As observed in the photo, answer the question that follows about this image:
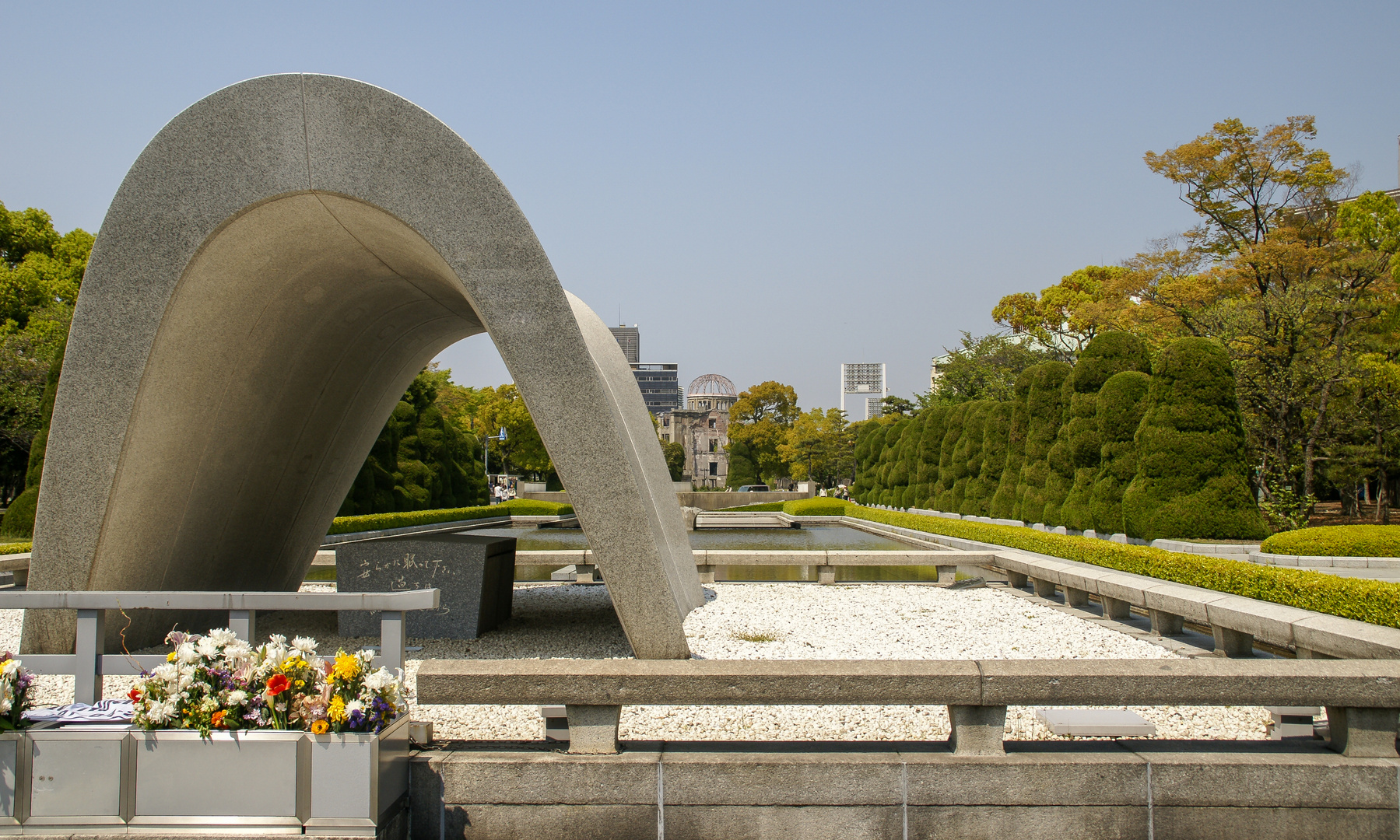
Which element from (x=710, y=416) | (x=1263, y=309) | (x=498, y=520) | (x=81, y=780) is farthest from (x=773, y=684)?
(x=710, y=416)

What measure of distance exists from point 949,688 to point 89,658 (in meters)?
4.48

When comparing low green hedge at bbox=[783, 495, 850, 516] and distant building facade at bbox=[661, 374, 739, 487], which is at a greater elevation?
distant building facade at bbox=[661, 374, 739, 487]

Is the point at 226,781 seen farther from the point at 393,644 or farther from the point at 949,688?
the point at 949,688

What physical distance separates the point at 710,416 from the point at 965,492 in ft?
202

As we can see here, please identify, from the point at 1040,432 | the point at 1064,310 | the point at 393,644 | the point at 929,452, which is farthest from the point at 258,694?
the point at 1064,310

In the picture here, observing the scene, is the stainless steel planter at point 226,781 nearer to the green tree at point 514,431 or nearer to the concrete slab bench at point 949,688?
the concrete slab bench at point 949,688

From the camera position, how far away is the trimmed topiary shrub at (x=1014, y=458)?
2195 cm

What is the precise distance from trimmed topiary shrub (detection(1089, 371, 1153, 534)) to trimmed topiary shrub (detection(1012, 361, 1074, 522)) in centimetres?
277

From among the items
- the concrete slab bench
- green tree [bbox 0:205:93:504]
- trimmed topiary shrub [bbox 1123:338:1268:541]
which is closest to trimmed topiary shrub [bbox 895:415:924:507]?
trimmed topiary shrub [bbox 1123:338:1268:541]

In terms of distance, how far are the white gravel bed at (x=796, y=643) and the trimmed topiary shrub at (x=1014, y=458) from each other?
36.8 feet

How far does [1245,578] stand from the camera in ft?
27.5

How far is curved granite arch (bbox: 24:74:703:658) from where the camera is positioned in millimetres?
5332

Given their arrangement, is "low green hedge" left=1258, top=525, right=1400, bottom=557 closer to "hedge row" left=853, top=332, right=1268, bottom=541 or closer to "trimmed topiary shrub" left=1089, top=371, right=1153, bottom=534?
"hedge row" left=853, top=332, right=1268, bottom=541

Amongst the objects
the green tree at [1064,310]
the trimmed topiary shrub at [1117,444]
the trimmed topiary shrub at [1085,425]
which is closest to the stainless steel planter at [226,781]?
the trimmed topiary shrub at [1117,444]
